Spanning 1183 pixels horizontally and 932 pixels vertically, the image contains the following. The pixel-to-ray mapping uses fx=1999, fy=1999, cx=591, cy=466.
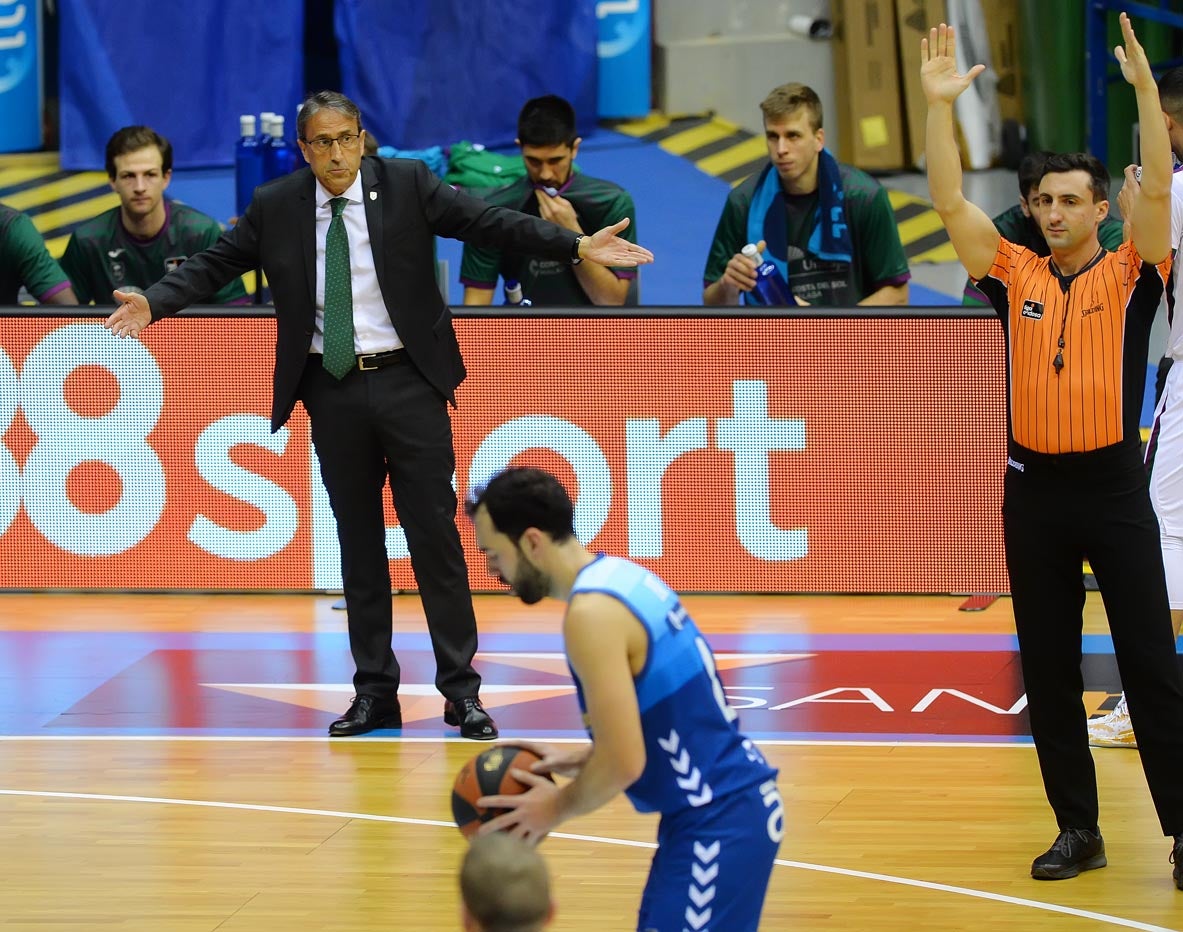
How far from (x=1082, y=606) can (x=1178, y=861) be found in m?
0.76

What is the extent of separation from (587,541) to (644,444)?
54 centimetres

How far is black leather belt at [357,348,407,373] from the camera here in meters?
7.34

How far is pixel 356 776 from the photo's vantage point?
6.98 metres

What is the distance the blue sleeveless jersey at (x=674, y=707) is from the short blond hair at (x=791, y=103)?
5585 millimetres

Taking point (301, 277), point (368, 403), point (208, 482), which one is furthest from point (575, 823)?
point (208, 482)

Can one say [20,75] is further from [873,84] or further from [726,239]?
[726,239]

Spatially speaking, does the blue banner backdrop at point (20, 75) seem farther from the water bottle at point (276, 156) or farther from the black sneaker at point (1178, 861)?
the black sneaker at point (1178, 861)

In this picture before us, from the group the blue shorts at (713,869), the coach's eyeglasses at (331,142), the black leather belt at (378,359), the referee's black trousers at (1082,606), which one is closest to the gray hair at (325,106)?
the coach's eyeglasses at (331,142)

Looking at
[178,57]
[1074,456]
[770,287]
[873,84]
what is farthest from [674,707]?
[178,57]

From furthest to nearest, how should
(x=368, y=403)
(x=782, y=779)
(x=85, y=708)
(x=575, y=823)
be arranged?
(x=85, y=708)
(x=368, y=403)
(x=782, y=779)
(x=575, y=823)

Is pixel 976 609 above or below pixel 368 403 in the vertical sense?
below

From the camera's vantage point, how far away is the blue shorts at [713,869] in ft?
12.8

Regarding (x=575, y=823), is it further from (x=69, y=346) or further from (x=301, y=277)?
(x=69, y=346)

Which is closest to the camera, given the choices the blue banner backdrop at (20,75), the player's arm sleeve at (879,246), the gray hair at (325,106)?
the gray hair at (325,106)
